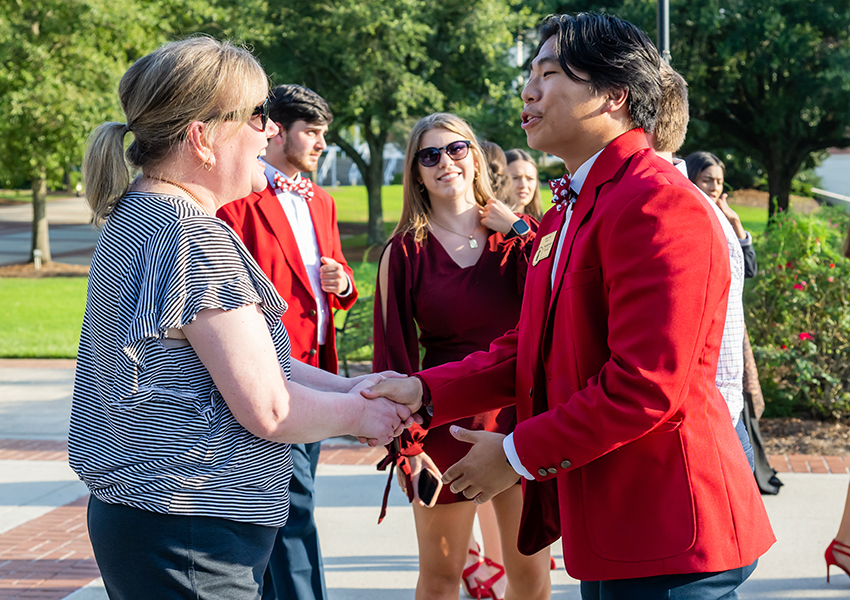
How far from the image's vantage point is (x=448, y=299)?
3.35 m

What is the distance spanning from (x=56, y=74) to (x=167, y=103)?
18922mm

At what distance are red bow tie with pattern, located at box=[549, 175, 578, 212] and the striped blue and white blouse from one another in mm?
833

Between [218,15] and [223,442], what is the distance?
2084 cm

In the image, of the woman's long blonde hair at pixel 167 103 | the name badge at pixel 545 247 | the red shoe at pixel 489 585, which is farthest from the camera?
the red shoe at pixel 489 585

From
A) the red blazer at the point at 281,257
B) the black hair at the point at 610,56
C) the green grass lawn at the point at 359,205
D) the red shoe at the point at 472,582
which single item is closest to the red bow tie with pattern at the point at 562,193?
the black hair at the point at 610,56

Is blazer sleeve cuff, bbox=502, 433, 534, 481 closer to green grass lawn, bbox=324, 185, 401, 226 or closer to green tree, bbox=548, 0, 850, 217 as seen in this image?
green tree, bbox=548, 0, 850, 217

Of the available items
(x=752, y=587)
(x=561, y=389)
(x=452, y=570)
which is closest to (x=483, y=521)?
(x=452, y=570)

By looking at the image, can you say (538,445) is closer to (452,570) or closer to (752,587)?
(452,570)

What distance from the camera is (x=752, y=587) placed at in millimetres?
3867

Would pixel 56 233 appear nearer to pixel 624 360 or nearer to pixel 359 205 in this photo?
pixel 359 205

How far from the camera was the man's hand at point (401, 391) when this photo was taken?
244 cm

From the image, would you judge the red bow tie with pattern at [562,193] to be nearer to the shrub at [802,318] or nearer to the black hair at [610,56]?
the black hair at [610,56]

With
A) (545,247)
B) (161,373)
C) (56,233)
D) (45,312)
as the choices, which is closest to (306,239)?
(545,247)

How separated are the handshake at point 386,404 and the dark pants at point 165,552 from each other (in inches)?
20.3
